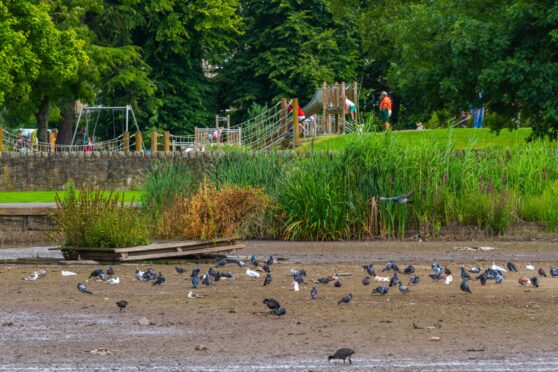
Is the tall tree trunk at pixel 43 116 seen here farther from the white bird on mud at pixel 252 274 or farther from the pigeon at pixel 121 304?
the pigeon at pixel 121 304

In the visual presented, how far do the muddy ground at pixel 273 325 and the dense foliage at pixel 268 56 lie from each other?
18.3 metres

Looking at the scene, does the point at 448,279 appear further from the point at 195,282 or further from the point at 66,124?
the point at 66,124

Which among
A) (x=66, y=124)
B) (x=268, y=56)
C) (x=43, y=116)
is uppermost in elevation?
(x=268, y=56)

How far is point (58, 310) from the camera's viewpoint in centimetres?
1327

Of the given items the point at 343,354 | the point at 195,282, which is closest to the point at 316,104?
the point at 195,282

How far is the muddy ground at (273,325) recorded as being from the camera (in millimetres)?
10173

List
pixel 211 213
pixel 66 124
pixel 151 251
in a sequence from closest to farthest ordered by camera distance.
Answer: pixel 151 251
pixel 211 213
pixel 66 124

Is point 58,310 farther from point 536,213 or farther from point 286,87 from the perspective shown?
point 286,87

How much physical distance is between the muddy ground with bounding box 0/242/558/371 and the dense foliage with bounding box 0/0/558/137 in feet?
60.1

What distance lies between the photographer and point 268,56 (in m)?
74.3

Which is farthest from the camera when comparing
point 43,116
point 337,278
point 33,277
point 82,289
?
point 43,116

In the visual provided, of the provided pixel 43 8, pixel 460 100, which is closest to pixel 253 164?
pixel 460 100

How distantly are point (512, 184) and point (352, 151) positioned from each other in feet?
10.8

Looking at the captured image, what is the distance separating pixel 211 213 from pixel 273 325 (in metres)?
9.92
